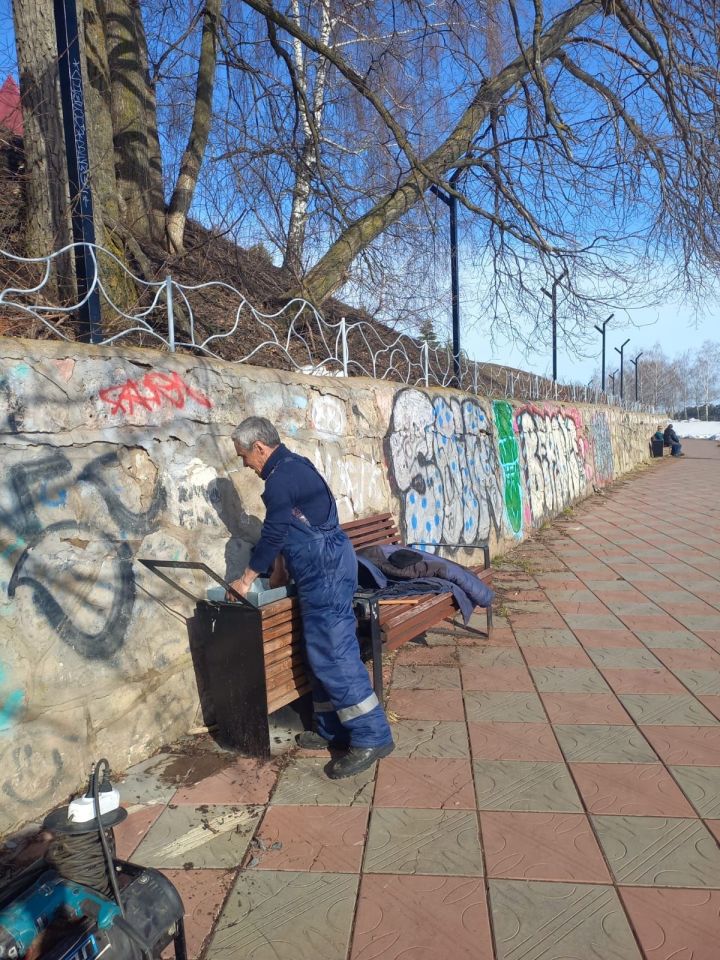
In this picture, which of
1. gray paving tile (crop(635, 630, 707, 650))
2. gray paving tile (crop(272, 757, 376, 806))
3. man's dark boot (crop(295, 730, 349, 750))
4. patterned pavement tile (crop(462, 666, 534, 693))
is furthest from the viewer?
gray paving tile (crop(635, 630, 707, 650))

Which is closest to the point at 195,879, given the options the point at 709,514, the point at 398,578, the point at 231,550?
the point at 231,550

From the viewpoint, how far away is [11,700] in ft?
9.29

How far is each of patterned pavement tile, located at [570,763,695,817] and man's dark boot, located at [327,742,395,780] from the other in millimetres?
892

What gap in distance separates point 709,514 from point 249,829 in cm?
1091

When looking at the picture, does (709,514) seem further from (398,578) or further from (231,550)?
(231,550)

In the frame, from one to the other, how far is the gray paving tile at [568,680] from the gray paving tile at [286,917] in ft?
6.81

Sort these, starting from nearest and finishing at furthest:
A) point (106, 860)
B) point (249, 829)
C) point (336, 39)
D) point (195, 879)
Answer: point (106, 860) → point (195, 879) → point (249, 829) → point (336, 39)

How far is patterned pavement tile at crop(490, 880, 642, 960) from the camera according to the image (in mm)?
2113

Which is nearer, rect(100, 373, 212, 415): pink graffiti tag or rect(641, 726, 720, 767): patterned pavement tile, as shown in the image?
rect(641, 726, 720, 767): patterned pavement tile

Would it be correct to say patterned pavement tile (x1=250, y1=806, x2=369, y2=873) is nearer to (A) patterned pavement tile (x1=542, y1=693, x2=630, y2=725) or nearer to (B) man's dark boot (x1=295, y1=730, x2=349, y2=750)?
(B) man's dark boot (x1=295, y1=730, x2=349, y2=750)

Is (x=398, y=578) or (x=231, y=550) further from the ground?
(x=231, y=550)

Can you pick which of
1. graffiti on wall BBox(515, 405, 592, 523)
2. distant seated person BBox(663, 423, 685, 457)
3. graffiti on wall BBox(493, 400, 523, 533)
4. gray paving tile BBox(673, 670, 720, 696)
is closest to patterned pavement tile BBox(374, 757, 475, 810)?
gray paving tile BBox(673, 670, 720, 696)

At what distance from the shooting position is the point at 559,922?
2240 millimetres

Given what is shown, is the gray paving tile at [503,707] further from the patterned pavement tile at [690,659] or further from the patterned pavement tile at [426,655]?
the patterned pavement tile at [690,659]
